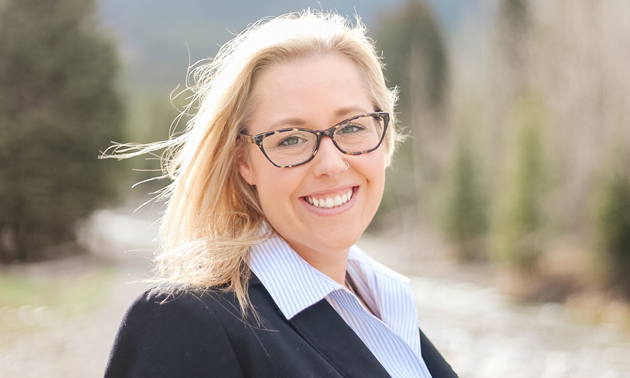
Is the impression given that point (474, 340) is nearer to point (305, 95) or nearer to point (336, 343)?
point (336, 343)

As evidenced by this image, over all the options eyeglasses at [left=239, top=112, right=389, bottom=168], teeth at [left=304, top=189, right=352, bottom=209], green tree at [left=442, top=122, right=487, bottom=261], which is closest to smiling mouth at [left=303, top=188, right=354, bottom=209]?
teeth at [left=304, top=189, right=352, bottom=209]

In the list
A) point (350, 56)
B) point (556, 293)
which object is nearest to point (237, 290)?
point (350, 56)

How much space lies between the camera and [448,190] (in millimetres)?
13719

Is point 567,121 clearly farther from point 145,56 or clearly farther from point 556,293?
point 145,56

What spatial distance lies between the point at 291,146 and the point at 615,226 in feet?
28.4

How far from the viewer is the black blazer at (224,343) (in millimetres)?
1224

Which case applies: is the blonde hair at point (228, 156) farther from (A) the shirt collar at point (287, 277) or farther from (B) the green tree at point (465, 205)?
(B) the green tree at point (465, 205)

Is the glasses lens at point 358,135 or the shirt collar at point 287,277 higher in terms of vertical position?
the glasses lens at point 358,135

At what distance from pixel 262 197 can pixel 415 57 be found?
19.9 metres

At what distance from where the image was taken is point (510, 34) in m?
16.9

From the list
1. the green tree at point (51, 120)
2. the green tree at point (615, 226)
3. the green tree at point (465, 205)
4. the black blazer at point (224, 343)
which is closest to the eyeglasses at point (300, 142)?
the black blazer at point (224, 343)

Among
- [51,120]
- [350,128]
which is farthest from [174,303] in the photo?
[51,120]

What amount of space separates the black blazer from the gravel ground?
5441 mm

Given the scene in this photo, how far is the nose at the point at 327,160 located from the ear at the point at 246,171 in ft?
0.75
